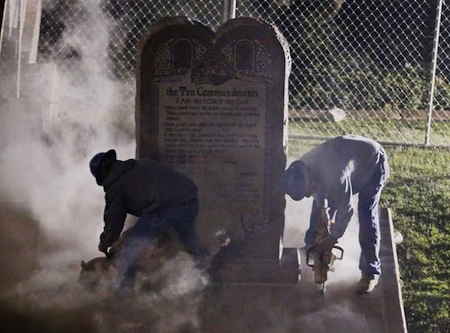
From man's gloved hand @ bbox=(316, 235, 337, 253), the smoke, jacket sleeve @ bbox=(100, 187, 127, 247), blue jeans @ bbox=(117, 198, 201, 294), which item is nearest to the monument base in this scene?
the smoke

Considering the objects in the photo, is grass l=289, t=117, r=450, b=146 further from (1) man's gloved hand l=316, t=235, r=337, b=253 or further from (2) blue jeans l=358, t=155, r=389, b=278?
(1) man's gloved hand l=316, t=235, r=337, b=253

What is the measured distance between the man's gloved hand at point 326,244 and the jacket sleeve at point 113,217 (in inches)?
53.9

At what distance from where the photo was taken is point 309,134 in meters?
12.0

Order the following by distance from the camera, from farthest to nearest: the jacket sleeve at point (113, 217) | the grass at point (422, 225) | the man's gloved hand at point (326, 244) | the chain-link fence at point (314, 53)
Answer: the chain-link fence at point (314, 53) → the grass at point (422, 225) → the man's gloved hand at point (326, 244) → the jacket sleeve at point (113, 217)

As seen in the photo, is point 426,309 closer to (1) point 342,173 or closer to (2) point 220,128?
(1) point 342,173

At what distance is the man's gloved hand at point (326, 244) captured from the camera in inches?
287

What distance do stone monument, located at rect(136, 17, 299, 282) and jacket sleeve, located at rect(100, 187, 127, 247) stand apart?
0.59m

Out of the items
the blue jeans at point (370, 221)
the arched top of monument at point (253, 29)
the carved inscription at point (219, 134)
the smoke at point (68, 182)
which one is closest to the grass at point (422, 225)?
the blue jeans at point (370, 221)

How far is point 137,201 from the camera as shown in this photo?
724cm

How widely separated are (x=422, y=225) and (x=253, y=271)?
7.99 ft

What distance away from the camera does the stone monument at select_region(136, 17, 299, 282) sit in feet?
24.6

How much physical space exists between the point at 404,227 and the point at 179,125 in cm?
278

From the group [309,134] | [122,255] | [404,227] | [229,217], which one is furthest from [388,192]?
[122,255]

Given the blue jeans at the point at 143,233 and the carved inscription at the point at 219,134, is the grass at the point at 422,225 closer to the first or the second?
the carved inscription at the point at 219,134
